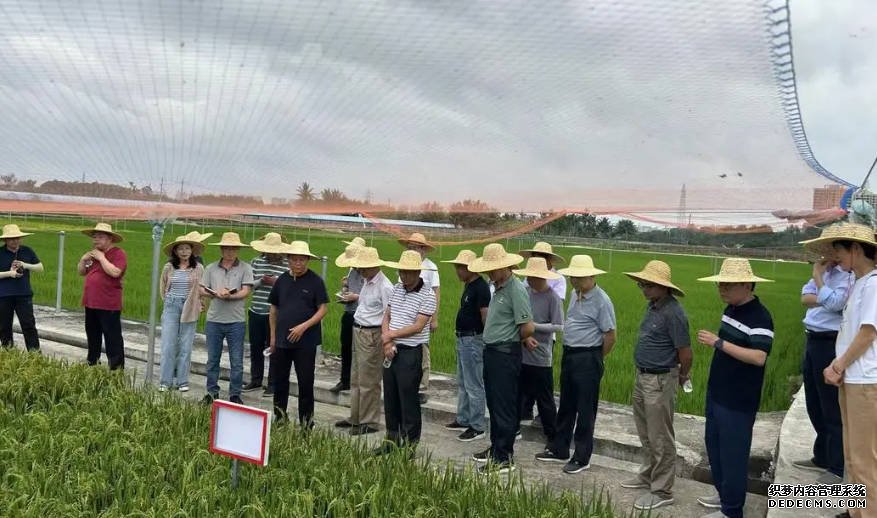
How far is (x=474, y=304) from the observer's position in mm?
5320

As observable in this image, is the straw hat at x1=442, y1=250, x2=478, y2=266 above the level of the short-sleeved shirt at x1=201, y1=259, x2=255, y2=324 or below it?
above

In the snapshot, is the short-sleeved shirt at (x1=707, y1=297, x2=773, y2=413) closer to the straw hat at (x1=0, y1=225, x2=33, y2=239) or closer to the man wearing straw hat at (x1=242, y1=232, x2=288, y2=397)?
the man wearing straw hat at (x1=242, y1=232, x2=288, y2=397)

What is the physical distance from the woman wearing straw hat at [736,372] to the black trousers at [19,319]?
20.3 feet

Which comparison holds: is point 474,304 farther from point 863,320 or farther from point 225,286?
point 863,320

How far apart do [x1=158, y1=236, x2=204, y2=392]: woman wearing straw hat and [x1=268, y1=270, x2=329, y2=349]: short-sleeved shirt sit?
1.22 metres

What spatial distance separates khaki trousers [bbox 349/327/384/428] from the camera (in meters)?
5.27

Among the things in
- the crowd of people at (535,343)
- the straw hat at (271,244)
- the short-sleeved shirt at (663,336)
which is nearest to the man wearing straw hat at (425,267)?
the crowd of people at (535,343)

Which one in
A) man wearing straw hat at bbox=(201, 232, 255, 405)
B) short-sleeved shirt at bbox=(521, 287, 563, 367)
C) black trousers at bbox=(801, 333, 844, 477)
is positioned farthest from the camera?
man wearing straw hat at bbox=(201, 232, 255, 405)

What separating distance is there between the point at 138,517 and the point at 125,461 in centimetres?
58

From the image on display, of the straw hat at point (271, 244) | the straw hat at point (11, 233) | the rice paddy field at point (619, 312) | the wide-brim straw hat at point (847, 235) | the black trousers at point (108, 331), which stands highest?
the wide-brim straw hat at point (847, 235)

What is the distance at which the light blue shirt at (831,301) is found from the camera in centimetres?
434

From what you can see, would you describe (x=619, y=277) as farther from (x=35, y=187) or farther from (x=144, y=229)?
(x=144, y=229)

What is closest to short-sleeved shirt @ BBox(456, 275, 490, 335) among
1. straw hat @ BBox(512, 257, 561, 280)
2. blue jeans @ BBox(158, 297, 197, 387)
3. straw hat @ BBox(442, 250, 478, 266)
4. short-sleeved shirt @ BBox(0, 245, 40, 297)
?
straw hat @ BBox(442, 250, 478, 266)

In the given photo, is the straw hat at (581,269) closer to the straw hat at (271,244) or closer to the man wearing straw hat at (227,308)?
the straw hat at (271,244)
